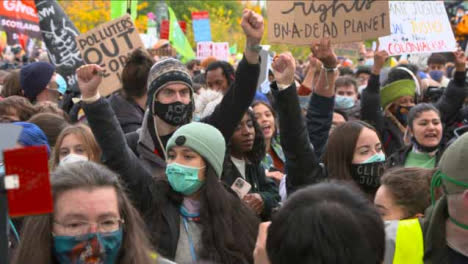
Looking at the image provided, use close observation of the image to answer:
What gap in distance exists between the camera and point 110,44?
7227 millimetres

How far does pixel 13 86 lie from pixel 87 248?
4.86 m

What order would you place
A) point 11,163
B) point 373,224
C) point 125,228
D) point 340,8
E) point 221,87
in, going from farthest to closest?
point 221,87, point 340,8, point 125,228, point 373,224, point 11,163

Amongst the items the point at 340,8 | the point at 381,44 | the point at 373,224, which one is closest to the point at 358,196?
the point at 373,224

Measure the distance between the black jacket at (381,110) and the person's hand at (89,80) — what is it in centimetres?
337

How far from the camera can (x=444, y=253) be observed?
9.68 feet

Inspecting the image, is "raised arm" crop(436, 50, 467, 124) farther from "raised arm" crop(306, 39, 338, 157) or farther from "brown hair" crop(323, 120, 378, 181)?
"brown hair" crop(323, 120, 378, 181)

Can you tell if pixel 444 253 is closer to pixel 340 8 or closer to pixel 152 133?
pixel 152 133

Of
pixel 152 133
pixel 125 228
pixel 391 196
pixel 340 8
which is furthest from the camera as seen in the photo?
pixel 340 8

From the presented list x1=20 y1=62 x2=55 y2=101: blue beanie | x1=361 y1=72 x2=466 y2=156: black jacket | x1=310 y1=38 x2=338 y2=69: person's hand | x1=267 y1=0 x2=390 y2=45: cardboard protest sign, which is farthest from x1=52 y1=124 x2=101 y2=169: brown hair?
x1=361 y1=72 x2=466 y2=156: black jacket

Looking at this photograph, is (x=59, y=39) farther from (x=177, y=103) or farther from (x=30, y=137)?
(x=30, y=137)

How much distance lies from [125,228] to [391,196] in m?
1.45

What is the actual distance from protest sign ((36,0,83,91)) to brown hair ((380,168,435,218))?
5.60 meters

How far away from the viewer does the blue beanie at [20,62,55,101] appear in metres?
7.12

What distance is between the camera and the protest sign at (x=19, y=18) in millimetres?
11094
